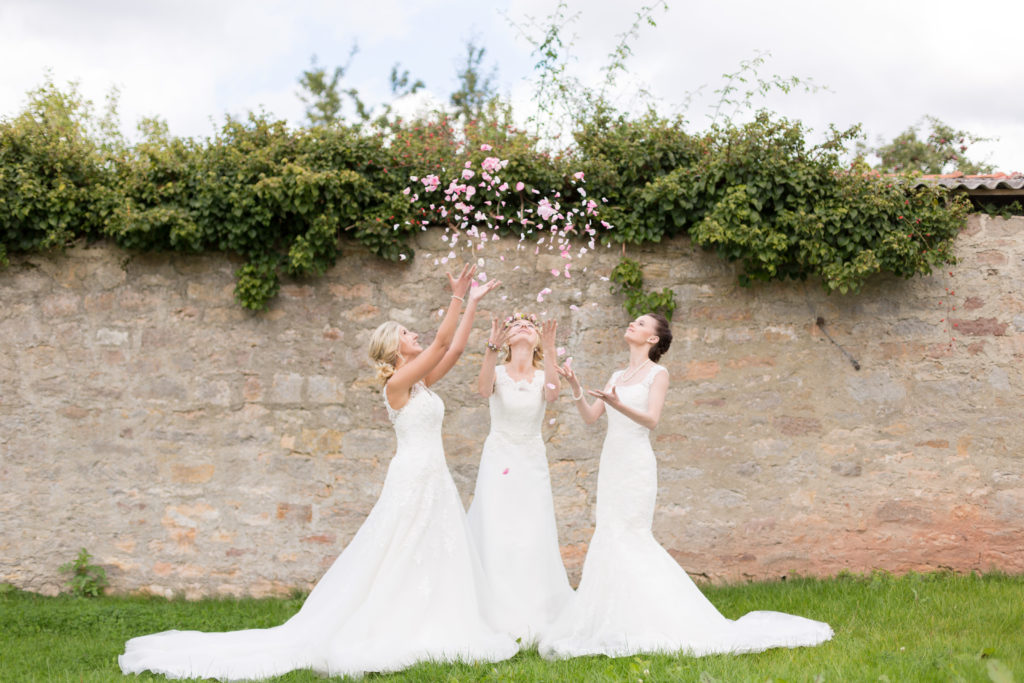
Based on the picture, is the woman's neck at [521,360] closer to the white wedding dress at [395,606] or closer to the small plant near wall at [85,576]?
the white wedding dress at [395,606]

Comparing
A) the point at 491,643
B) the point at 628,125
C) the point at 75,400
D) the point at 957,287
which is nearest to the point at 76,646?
the point at 75,400

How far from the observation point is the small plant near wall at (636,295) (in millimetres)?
6348

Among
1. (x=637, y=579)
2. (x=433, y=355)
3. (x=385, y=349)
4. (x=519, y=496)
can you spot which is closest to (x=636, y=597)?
(x=637, y=579)

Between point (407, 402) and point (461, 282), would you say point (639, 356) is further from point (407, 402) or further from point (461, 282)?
point (407, 402)

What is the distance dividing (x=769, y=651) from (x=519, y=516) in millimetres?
1514

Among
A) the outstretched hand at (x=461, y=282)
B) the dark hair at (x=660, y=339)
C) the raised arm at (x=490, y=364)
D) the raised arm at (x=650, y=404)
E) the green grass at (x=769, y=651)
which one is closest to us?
the green grass at (x=769, y=651)

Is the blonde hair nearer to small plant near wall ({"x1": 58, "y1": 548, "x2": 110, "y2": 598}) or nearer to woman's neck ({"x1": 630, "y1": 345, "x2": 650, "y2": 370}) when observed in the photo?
woman's neck ({"x1": 630, "y1": 345, "x2": 650, "y2": 370})

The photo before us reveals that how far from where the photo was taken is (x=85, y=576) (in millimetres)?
6336

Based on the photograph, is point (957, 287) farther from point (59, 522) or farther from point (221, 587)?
point (59, 522)

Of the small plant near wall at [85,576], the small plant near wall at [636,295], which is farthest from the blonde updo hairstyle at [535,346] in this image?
the small plant near wall at [85,576]

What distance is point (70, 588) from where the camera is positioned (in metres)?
6.34

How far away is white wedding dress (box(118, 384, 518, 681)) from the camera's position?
14.2ft

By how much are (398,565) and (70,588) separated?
3.30 meters

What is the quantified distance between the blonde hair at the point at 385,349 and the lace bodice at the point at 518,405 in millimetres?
673
